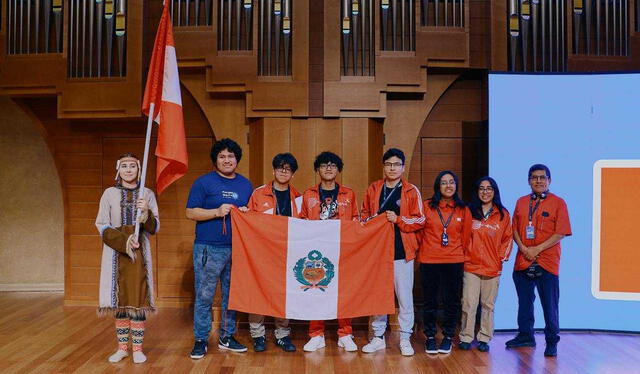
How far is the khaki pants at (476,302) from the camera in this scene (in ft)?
12.8

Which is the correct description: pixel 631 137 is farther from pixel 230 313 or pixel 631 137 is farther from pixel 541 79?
pixel 230 313

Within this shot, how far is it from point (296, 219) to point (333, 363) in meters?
0.95

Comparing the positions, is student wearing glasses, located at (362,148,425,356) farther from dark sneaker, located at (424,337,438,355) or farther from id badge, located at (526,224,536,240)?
id badge, located at (526,224,536,240)

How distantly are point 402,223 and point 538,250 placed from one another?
960mm

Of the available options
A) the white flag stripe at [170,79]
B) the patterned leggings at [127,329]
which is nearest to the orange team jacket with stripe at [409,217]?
the white flag stripe at [170,79]

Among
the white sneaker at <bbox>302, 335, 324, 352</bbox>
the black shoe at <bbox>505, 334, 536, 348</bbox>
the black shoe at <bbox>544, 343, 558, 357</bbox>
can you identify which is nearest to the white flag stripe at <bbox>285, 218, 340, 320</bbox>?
the white sneaker at <bbox>302, 335, 324, 352</bbox>

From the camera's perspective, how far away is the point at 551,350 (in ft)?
12.5

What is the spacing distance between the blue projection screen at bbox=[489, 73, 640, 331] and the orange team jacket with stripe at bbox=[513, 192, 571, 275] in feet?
1.38

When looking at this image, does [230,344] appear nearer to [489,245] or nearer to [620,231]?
[489,245]

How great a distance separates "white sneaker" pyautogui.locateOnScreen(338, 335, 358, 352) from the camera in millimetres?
3889

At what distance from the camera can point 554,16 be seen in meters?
4.87

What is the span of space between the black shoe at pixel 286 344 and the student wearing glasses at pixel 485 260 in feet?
3.78

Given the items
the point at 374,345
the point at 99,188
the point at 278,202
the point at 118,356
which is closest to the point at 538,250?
the point at 374,345

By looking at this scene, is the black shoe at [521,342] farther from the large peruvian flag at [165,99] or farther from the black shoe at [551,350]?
the large peruvian flag at [165,99]
